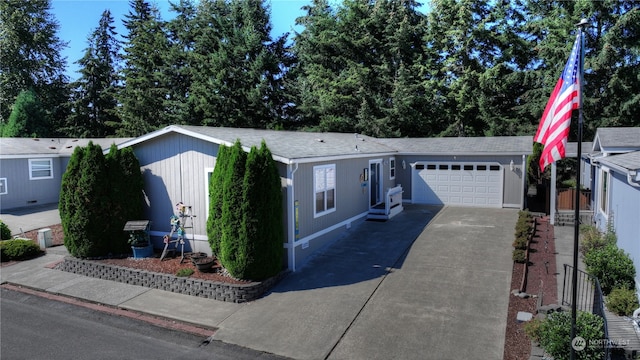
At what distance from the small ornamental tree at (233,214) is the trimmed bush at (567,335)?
5.89 m

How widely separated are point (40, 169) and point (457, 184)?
2138 cm

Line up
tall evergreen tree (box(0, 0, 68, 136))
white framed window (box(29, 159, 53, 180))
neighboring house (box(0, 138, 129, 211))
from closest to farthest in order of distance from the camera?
neighboring house (box(0, 138, 129, 211)) < white framed window (box(29, 159, 53, 180)) < tall evergreen tree (box(0, 0, 68, 136))

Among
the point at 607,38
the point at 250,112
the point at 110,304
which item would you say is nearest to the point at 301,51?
the point at 250,112

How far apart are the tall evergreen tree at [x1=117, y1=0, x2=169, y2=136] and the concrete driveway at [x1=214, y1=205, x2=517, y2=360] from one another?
28216 mm

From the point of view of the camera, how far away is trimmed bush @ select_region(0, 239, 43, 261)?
38.4 ft

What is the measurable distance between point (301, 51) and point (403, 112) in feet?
35.4

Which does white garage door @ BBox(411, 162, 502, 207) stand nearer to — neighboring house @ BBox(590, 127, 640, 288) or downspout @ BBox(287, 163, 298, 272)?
neighboring house @ BBox(590, 127, 640, 288)

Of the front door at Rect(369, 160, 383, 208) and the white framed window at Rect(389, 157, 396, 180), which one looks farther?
the white framed window at Rect(389, 157, 396, 180)

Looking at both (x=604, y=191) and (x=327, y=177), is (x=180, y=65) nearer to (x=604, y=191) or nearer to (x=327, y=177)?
(x=327, y=177)

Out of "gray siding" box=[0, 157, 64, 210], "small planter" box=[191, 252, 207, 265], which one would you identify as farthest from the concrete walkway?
"gray siding" box=[0, 157, 64, 210]

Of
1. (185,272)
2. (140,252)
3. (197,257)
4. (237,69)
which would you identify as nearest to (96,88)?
(237,69)

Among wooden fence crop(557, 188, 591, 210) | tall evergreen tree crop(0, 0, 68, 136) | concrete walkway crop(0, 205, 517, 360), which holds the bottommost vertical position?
concrete walkway crop(0, 205, 517, 360)

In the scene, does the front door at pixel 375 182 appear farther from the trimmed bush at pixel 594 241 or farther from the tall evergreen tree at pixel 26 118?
the tall evergreen tree at pixel 26 118

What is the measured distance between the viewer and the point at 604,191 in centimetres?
1205
